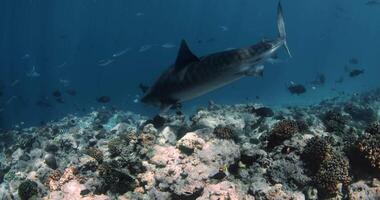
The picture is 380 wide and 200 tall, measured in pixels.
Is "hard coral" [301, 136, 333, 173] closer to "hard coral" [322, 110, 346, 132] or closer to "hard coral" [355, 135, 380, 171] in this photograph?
"hard coral" [355, 135, 380, 171]

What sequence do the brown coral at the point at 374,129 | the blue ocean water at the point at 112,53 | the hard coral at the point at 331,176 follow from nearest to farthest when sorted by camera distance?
the hard coral at the point at 331,176
the brown coral at the point at 374,129
the blue ocean water at the point at 112,53

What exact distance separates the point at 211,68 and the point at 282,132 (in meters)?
2.06

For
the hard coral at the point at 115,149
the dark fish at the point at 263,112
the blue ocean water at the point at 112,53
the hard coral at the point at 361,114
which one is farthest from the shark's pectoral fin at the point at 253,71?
the blue ocean water at the point at 112,53

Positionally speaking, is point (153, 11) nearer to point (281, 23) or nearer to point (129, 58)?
point (129, 58)

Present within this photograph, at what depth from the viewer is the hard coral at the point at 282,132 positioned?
7.60m

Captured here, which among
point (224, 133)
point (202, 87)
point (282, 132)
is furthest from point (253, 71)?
point (224, 133)

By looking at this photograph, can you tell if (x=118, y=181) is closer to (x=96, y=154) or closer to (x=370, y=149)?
(x=96, y=154)

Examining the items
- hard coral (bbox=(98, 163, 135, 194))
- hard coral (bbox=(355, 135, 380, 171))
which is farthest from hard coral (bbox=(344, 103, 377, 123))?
hard coral (bbox=(98, 163, 135, 194))

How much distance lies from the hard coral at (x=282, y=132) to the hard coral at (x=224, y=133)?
1.23 metres

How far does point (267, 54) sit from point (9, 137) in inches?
765

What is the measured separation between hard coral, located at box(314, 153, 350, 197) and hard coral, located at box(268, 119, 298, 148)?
945 millimetres

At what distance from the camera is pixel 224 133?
8.93m

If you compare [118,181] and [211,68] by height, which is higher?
[211,68]

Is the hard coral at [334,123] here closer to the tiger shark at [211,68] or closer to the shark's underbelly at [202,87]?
the tiger shark at [211,68]
